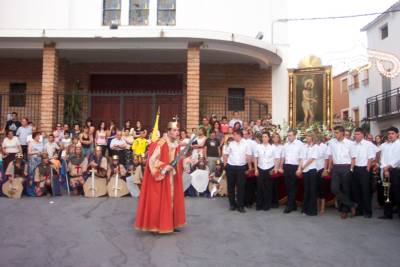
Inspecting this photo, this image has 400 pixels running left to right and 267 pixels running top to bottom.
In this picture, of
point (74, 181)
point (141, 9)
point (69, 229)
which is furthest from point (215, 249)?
point (141, 9)

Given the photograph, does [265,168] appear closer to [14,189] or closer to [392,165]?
[392,165]

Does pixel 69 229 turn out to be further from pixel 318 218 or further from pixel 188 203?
pixel 318 218

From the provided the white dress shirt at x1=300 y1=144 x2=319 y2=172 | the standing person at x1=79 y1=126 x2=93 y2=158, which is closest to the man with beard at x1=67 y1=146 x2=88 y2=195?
the standing person at x1=79 y1=126 x2=93 y2=158

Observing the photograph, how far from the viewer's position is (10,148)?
39.3 feet

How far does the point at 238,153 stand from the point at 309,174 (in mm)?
1483

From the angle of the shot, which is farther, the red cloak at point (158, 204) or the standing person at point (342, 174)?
the standing person at point (342, 174)

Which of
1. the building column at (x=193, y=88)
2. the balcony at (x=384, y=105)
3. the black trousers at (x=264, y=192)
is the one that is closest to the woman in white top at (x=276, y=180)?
the black trousers at (x=264, y=192)

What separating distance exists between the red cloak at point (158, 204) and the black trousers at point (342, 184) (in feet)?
10.5

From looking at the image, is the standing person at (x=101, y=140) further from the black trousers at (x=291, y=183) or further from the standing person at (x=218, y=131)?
the black trousers at (x=291, y=183)

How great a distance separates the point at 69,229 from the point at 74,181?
11.3 feet

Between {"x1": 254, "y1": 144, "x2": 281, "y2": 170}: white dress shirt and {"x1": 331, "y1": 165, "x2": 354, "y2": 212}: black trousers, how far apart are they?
4.30 feet

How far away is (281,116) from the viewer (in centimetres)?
1581

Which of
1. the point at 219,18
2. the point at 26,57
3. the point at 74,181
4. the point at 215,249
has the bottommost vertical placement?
the point at 215,249

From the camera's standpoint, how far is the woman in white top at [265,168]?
9625 millimetres
